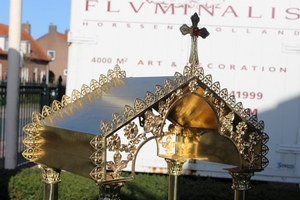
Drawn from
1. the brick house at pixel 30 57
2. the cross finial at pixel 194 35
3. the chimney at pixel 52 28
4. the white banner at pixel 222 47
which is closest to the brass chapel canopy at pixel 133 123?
the cross finial at pixel 194 35

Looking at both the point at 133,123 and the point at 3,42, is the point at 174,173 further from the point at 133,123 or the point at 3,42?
the point at 3,42

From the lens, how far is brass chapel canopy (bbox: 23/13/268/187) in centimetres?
262

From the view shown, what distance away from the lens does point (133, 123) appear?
2656 mm

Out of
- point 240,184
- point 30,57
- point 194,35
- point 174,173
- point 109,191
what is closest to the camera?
point 109,191

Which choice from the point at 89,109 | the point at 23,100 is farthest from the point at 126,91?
the point at 23,100

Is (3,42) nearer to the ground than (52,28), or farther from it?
nearer to the ground

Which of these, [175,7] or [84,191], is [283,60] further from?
[84,191]

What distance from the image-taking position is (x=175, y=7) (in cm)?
684

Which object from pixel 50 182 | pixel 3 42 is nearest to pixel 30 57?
pixel 3 42

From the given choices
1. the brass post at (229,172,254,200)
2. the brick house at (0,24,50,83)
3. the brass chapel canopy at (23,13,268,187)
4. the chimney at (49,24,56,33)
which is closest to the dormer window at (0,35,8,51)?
the brick house at (0,24,50,83)

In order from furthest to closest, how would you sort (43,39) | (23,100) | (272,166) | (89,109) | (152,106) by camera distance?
(43,39)
(23,100)
(272,166)
(89,109)
(152,106)

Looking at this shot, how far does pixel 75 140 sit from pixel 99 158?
36cm

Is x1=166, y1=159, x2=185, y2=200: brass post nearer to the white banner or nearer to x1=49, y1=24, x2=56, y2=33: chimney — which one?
the white banner

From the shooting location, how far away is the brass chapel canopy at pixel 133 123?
2621mm
